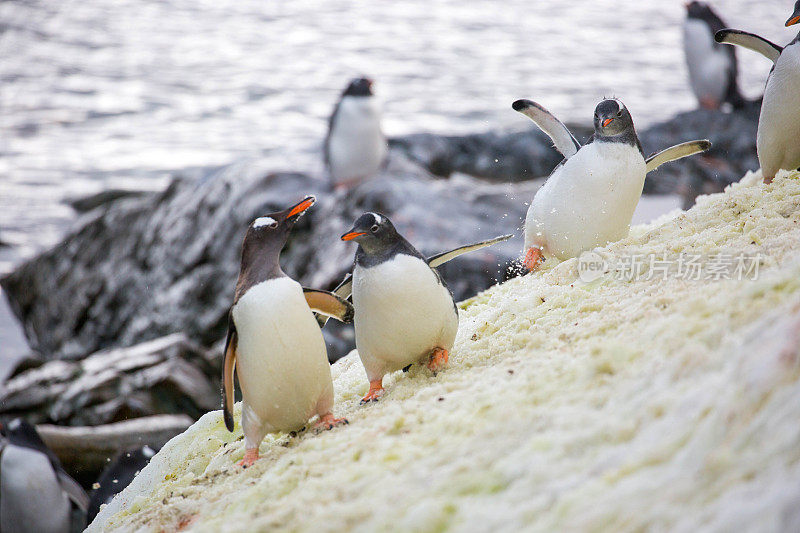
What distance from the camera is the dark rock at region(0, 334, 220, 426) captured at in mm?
6629

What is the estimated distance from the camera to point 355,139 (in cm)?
858

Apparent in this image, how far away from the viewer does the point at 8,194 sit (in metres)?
10.9

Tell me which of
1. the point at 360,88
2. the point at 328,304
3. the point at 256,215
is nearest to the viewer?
the point at 328,304

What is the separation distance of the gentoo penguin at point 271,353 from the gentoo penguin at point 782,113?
6.71 ft

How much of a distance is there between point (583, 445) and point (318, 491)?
0.69 m

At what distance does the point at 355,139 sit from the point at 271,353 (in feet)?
20.4

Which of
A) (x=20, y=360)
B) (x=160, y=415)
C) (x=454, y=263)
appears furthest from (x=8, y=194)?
(x=454, y=263)

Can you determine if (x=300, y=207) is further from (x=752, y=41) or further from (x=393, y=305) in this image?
(x=752, y=41)

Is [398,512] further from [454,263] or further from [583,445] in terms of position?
[454,263]

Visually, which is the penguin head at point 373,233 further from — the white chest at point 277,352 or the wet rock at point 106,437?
the wet rock at point 106,437

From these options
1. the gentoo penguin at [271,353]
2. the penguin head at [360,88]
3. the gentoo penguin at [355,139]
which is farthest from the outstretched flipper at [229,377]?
the penguin head at [360,88]

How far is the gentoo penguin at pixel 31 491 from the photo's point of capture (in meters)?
Answer: 5.60

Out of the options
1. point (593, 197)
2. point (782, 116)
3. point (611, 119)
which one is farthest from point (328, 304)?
point (782, 116)

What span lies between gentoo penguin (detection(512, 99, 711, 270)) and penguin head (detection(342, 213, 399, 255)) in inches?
38.6
